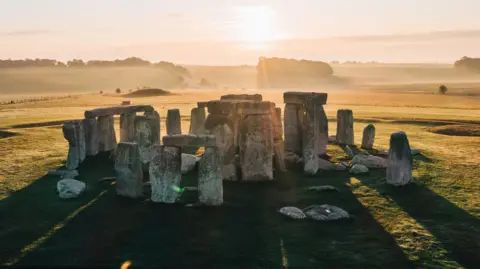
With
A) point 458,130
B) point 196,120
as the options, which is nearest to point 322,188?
point 196,120

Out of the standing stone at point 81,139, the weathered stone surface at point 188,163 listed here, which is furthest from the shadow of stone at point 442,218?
the standing stone at point 81,139

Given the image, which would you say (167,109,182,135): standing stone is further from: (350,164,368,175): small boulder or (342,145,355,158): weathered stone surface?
(350,164,368,175): small boulder

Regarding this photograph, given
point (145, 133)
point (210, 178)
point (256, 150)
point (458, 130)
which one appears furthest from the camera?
point (458, 130)

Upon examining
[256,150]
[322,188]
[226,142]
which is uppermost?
[226,142]

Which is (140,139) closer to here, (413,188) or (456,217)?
(413,188)

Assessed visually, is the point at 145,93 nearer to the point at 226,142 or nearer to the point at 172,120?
the point at 172,120

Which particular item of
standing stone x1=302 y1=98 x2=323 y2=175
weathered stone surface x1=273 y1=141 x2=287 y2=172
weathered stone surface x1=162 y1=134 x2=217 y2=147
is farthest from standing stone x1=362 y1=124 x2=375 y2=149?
weathered stone surface x1=162 y1=134 x2=217 y2=147
